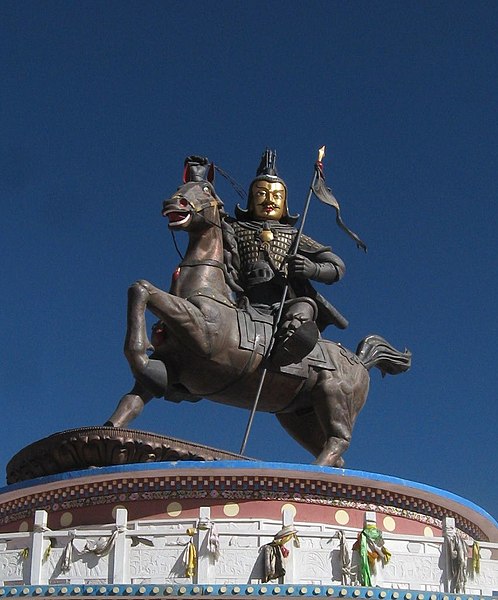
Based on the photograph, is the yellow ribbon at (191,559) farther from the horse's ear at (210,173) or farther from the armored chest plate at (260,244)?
the horse's ear at (210,173)

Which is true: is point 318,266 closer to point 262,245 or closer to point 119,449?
point 262,245

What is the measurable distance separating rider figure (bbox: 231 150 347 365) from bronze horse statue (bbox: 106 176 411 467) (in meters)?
0.60

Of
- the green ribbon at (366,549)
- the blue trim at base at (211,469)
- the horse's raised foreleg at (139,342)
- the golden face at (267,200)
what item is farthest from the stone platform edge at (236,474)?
the golden face at (267,200)

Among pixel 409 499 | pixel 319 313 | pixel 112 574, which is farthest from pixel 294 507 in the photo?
pixel 319 313

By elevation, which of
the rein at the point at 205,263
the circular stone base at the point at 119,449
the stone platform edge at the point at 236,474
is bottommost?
the stone platform edge at the point at 236,474

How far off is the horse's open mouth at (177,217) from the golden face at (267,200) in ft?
6.63

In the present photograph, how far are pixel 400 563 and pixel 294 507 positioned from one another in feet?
5.89

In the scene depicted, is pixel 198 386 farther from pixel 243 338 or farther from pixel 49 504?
pixel 49 504

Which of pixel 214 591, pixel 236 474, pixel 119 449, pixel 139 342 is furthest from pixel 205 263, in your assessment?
pixel 214 591

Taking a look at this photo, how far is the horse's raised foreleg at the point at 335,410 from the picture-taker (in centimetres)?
1891

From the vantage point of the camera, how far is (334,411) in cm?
1912

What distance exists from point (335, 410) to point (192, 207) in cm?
394

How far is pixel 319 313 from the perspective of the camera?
20.5 m

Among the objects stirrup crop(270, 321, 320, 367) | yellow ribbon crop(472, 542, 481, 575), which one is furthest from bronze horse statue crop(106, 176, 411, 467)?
yellow ribbon crop(472, 542, 481, 575)
